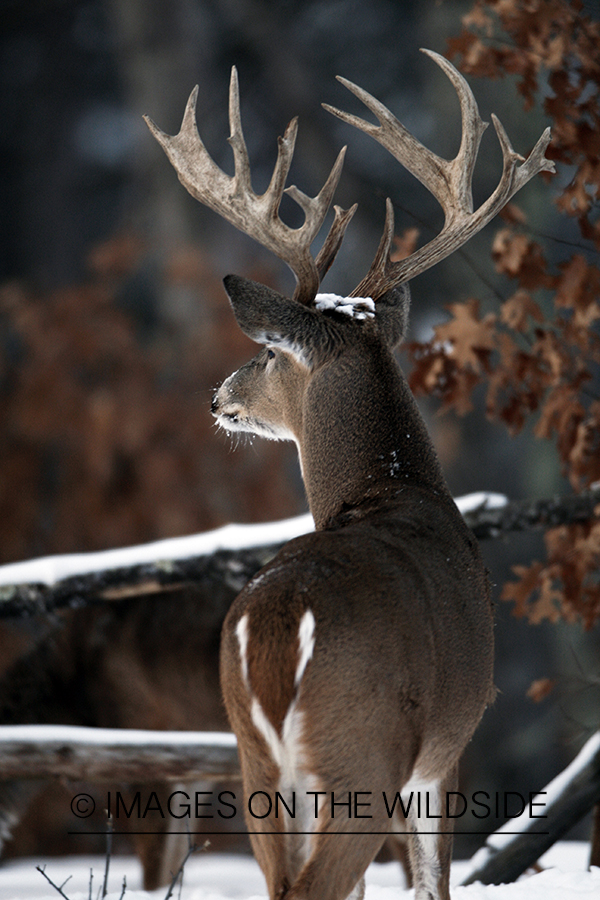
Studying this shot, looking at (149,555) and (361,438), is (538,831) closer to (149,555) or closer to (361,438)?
(149,555)

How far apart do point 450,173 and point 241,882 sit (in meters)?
4.95

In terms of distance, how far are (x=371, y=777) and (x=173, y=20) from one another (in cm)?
987

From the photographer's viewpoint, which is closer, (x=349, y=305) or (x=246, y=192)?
(x=349, y=305)

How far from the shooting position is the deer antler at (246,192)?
2.77 m

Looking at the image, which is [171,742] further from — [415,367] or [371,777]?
[371,777]

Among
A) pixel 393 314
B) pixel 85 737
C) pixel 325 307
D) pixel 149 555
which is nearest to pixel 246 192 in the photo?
pixel 325 307

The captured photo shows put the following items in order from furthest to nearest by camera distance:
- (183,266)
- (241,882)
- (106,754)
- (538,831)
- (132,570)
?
(183,266) < (241,882) < (132,570) < (538,831) < (106,754)

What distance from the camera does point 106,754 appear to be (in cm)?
335

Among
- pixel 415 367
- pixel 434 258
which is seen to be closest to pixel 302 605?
pixel 434 258

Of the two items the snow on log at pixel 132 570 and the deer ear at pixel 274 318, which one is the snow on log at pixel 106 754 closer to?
the snow on log at pixel 132 570

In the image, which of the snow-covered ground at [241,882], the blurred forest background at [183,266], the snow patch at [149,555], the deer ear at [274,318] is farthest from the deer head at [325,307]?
the blurred forest background at [183,266]

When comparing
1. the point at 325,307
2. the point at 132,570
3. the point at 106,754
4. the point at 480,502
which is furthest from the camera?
the point at 480,502

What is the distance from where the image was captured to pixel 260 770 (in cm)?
170

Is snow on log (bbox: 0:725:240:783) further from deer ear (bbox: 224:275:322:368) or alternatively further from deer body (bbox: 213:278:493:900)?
deer ear (bbox: 224:275:322:368)
